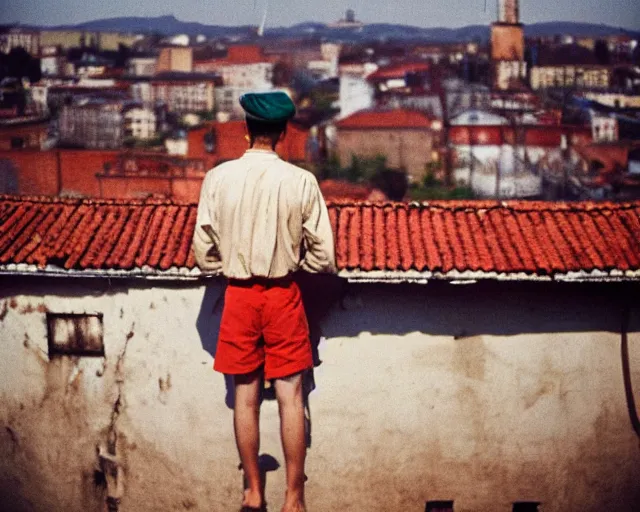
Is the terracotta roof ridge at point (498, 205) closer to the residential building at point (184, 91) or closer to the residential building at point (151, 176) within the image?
the residential building at point (151, 176)

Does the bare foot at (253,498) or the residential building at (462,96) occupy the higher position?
the residential building at (462,96)

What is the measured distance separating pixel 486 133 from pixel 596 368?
12729 mm

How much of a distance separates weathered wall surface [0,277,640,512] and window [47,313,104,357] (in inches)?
8.9

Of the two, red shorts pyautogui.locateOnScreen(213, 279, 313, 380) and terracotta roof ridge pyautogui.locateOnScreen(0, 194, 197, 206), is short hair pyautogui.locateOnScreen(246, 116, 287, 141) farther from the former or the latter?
terracotta roof ridge pyautogui.locateOnScreen(0, 194, 197, 206)

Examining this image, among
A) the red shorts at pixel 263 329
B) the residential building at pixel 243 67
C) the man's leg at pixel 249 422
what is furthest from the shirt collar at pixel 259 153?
the residential building at pixel 243 67

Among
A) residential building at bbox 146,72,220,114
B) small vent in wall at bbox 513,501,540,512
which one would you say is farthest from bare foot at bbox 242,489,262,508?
residential building at bbox 146,72,220,114

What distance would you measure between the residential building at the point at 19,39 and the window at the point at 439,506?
1430 cm

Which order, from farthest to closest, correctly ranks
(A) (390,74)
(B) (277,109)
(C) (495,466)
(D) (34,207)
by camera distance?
1. (A) (390,74)
2. (D) (34,207)
3. (C) (495,466)
4. (B) (277,109)

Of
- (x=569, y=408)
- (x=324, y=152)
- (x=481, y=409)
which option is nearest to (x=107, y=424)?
(x=481, y=409)

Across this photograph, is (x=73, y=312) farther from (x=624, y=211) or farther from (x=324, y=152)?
(x=324, y=152)

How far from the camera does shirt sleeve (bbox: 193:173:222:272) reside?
3461mm

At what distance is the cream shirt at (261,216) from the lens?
3.38 m

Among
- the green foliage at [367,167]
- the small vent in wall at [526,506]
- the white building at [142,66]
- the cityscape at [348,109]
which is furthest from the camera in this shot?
the white building at [142,66]

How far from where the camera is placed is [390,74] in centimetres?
1822
